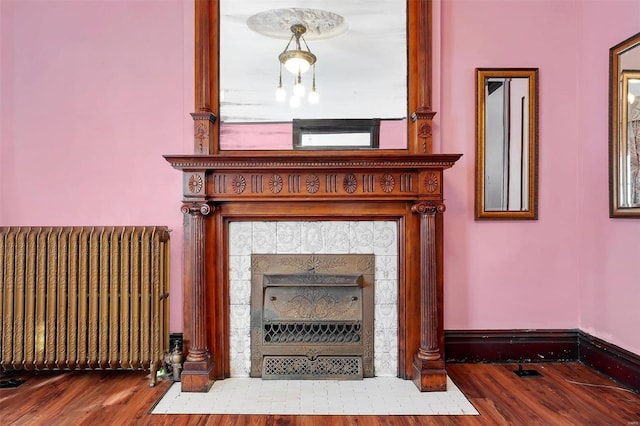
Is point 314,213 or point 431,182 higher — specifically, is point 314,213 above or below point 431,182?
below

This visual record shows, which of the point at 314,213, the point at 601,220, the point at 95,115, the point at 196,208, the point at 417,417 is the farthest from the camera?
the point at 95,115

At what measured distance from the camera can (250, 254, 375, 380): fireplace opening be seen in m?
2.40

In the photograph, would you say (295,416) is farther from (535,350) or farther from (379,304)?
(535,350)

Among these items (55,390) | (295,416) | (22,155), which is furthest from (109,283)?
(295,416)

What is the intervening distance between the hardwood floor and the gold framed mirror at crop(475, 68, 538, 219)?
3.34 ft

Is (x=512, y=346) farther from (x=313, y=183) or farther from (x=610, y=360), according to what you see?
(x=313, y=183)

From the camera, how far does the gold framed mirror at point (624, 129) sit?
89.7 inches

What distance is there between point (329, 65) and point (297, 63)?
0.20 meters

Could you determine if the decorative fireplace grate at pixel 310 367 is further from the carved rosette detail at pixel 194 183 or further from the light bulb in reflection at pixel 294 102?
the light bulb in reflection at pixel 294 102

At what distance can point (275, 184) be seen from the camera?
92.7 inches

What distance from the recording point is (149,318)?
240 cm

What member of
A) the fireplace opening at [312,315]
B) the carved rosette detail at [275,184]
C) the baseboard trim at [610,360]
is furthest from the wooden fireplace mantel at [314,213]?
the baseboard trim at [610,360]

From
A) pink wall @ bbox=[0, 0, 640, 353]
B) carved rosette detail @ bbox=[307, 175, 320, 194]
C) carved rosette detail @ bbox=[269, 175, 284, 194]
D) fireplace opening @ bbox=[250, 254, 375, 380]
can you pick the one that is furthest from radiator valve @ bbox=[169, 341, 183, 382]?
carved rosette detail @ bbox=[307, 175, 320, 194]

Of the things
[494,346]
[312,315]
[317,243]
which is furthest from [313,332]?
[494,346]
